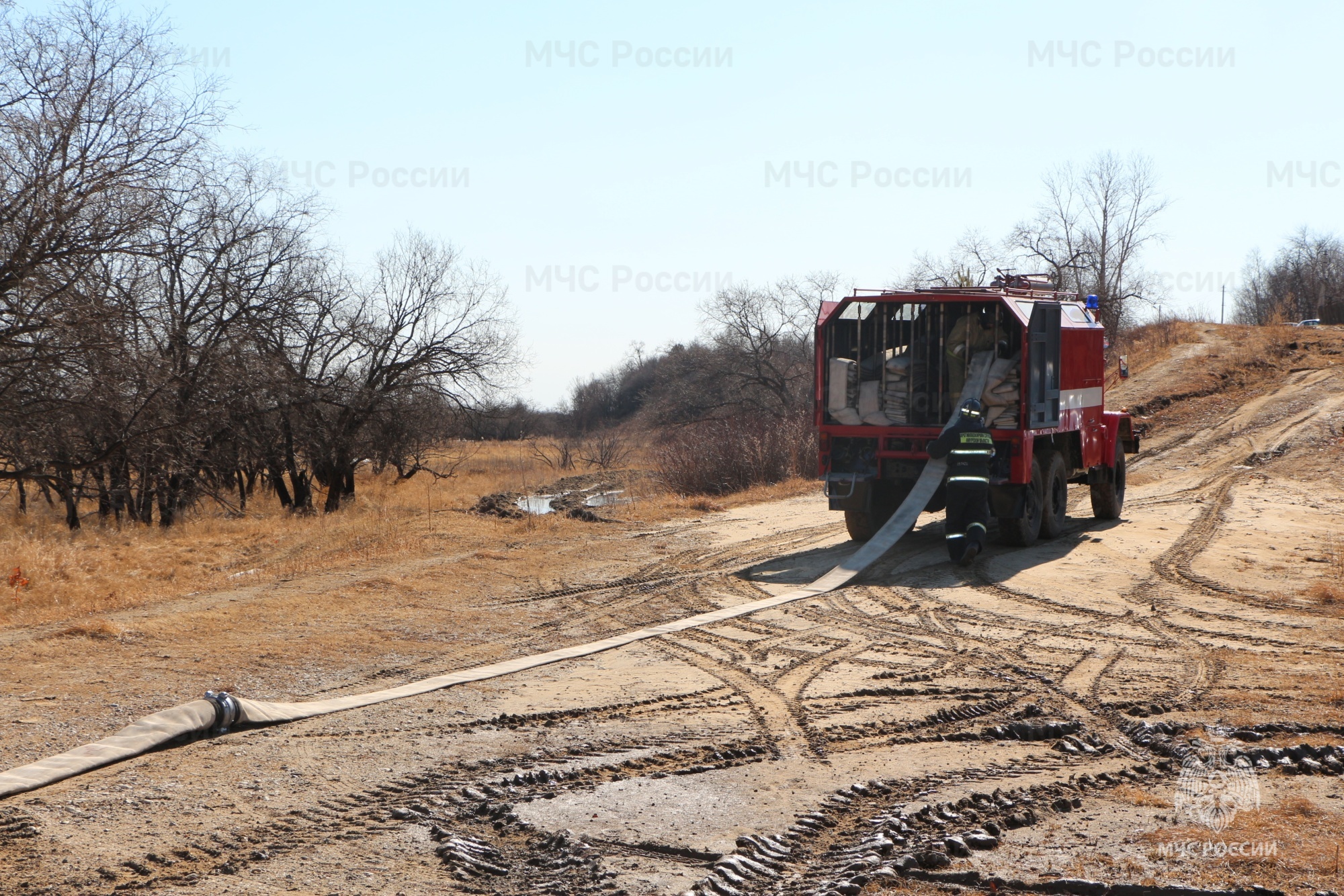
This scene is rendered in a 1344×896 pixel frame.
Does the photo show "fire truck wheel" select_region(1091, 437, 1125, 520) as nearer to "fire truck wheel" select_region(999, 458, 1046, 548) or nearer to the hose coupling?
"fire truck wheel" select_region(999, 458, 1046, 548)

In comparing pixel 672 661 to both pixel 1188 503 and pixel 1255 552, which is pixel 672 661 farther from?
pixel 1188 503

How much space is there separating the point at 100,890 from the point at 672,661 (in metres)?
4.93

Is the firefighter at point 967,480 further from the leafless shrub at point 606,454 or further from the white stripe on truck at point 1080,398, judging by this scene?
the leafless shrub at point 606,454

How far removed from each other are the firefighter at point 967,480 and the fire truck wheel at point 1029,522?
43.8 inches

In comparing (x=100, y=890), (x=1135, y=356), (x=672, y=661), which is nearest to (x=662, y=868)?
(x=100, y=890)

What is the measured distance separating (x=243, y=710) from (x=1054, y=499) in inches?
450

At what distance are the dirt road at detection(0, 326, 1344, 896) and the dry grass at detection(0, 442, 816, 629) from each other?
2376 millimetres

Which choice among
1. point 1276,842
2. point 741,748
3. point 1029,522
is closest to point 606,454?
point 1029,522

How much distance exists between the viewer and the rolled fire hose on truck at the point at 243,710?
580 centimetres

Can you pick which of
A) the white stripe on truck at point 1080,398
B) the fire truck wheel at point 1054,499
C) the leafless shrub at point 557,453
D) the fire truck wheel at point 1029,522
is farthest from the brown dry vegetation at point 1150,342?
Result: the leafless shrub at point 557,453

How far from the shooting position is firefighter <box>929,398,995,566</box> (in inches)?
490

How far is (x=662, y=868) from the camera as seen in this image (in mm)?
4723

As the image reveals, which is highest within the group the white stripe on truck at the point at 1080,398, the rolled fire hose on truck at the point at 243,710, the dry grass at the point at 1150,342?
the dry grass at the point at 1150,342

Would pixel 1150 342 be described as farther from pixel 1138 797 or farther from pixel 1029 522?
pixel 1138 797
